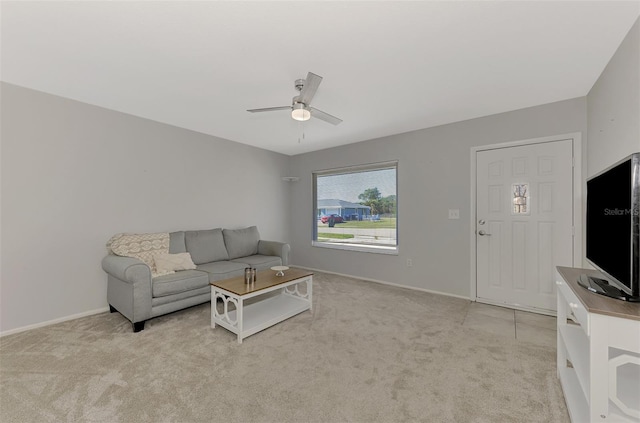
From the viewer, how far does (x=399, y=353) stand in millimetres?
2131

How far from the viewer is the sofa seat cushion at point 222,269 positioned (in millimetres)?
3119

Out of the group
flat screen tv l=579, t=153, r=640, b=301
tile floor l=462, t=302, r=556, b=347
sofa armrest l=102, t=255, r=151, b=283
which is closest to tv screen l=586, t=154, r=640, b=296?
flat screen tv l=579, t=153, r=640, b=301

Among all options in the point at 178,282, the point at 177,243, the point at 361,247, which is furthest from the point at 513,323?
the point at 177,243

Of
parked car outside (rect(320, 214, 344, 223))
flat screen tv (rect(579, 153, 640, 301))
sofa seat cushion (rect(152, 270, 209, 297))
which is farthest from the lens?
parked car outside (rect(320, 214, 344, 223))

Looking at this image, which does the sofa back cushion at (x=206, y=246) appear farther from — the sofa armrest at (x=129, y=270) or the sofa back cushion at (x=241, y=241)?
the sofa armrest at (x=129, y=270)

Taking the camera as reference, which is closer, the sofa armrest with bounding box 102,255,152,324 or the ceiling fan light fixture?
the ceiling fan light fixture

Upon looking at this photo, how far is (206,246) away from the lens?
3689 millimetres

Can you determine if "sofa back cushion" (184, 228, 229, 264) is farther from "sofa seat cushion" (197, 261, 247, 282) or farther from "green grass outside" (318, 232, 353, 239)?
"green grass outside" (318, 232, 353, 239)

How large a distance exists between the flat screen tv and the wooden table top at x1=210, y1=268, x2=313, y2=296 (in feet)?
7.61

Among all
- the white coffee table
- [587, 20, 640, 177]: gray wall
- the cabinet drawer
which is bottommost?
the white coffee table

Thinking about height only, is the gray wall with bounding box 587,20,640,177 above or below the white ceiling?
below

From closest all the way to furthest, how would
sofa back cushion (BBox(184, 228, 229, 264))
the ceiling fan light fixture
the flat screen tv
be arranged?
the flat screen tv, the ceiling fan light fixture, sofa back cushion (BBox(184, 228, 229, 264))

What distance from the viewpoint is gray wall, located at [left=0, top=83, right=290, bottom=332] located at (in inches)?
99.0

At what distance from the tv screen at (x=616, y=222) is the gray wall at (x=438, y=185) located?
1571 millimetres
